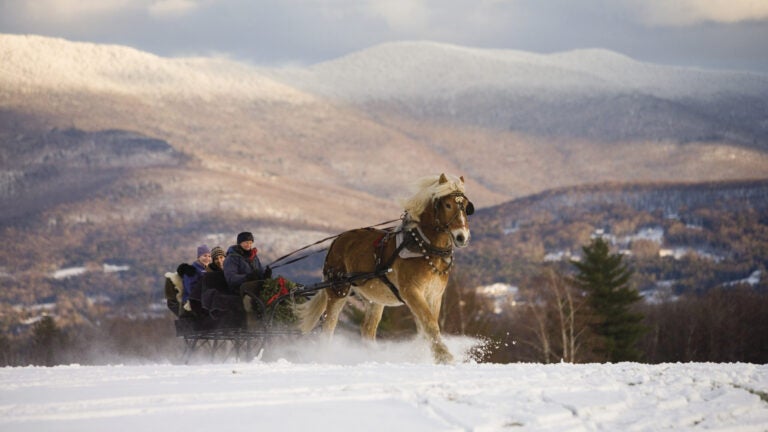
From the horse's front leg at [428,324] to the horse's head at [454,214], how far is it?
0.79 meters

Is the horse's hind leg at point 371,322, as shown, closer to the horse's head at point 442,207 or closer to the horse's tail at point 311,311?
the horse's tail at point 311,311

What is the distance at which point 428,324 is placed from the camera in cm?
1175

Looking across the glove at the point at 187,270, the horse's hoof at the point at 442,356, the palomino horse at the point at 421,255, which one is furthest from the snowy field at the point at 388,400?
the glove at the point at 187,270

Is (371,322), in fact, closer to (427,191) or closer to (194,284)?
(427,191)

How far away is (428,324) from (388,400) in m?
4.38

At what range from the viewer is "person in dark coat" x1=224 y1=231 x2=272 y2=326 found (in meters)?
13.9

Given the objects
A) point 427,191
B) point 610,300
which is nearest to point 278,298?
point 427,191

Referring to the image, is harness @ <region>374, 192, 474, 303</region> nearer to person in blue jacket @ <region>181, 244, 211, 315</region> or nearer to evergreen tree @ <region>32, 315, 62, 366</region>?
person in blue jacket @ <region>181, 244, 211, 315</region>

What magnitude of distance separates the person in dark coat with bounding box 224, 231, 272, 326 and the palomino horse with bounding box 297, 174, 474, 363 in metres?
1.19

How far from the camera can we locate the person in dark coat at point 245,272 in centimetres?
1394

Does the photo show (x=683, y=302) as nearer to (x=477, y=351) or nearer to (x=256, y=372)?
(x=477, y=351)

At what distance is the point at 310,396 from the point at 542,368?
3199 millimetres

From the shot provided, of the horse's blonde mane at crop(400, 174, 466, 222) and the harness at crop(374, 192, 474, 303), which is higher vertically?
the horse's blonde mane at crop(400, 174, 466, 222)

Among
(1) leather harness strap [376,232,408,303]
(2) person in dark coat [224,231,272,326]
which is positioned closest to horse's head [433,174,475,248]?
(1) leather harness strap [376,232,408,303]
